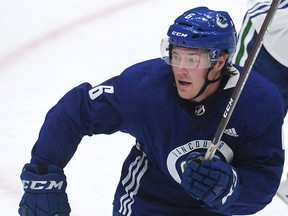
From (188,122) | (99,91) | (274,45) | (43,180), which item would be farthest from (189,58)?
(274,45)

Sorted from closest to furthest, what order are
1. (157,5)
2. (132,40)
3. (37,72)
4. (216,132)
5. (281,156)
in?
(216,132) → (281,156) → (37,72) → (132,40) → (157,5)

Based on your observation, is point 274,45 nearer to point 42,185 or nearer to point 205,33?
point 205,33

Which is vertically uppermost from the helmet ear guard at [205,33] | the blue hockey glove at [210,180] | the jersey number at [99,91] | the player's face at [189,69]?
the helmet ear guard at [205,33]

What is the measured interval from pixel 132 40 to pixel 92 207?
169 centimetres

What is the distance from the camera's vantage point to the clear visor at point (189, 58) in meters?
2.44

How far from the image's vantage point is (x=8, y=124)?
4.09m

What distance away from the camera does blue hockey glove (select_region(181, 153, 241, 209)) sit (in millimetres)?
2404

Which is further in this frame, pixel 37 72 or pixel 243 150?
pixel 37 72

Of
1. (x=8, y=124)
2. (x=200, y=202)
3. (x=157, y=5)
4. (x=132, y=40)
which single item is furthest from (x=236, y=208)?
(x=157, y=5)

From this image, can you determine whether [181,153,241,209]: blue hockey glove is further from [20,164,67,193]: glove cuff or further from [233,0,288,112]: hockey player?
[233,0,288,112]: hockey player

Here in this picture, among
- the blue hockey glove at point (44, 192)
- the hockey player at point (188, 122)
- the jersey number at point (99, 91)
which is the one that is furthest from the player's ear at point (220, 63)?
the blue hockey glove at point (44, 192)

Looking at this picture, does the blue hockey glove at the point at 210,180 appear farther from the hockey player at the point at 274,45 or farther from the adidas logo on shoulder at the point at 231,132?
the hockey player at the point at 274,45

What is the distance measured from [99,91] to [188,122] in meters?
0.27

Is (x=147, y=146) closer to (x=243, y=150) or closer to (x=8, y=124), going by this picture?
(x=243, y=150)
